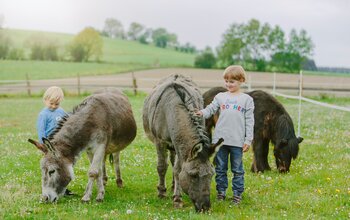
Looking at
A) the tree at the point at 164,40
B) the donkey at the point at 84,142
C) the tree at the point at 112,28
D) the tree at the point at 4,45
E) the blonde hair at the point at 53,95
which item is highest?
the tree at the point at 112,28

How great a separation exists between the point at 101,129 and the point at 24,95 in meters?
29.8

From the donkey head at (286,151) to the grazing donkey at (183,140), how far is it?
2.66 meters

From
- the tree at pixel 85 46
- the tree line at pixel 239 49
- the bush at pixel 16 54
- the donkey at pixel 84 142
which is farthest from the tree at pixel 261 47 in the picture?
the donkey at pixel 84 142

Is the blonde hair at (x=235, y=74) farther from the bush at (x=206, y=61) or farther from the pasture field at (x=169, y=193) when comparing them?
the bush at (x=206, y=61)

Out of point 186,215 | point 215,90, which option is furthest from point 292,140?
point 186,215

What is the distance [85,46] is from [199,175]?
233ft

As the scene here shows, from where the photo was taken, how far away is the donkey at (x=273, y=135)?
9.71 m

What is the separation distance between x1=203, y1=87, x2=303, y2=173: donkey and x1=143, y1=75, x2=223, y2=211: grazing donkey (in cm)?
253

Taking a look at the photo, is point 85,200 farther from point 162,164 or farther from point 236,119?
point 236,119

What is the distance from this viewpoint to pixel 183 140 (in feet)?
22.0

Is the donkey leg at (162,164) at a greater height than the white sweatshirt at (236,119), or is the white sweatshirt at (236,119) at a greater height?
the white sweatshirt at (236,119)

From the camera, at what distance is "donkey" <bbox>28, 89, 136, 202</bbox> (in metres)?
6.94

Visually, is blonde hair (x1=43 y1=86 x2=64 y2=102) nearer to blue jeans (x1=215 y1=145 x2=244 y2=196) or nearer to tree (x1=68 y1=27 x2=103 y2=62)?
blue jeans (x1=215 y1=145 x2=244 y2=196)

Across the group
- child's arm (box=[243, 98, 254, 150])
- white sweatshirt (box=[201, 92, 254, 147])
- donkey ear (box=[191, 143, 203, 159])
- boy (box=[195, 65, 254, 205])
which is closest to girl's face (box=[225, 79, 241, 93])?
boy (box=[195, 65, 254, 205])
